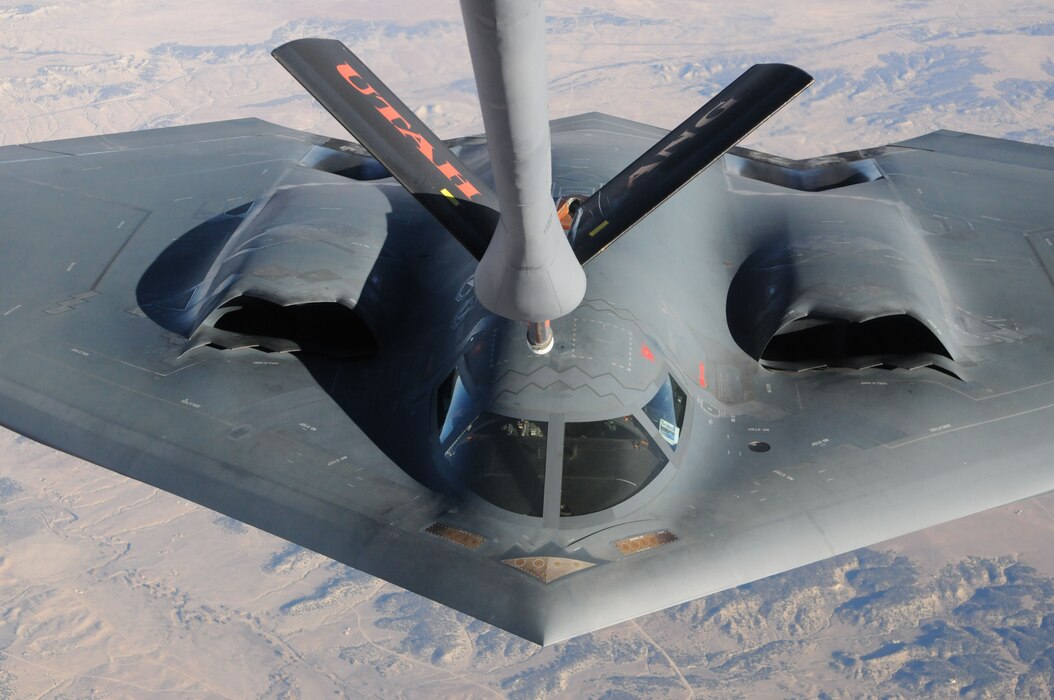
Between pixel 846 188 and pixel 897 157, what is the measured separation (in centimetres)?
211

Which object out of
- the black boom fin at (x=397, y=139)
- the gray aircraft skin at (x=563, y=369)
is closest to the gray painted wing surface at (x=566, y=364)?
the gray aircraft skin at (x=563, y=369)

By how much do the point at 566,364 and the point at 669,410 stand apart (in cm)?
161

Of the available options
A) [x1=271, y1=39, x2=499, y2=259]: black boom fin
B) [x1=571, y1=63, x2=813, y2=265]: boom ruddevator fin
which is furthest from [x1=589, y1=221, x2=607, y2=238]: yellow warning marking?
[x1=271, y1=39, x2=499, y2=259]: black boom fin

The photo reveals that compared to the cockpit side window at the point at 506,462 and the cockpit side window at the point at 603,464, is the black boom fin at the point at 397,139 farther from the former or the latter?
the cockpit side window at the point at 603,464

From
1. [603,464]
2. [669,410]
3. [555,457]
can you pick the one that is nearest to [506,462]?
[555,457]

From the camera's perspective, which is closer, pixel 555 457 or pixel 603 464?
pixel 555 457

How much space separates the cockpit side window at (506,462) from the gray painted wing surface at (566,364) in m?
0.17

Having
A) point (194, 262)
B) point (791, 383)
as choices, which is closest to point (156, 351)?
point (194, 262)

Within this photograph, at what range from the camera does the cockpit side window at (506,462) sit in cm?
1194

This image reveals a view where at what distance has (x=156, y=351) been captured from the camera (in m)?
15.6

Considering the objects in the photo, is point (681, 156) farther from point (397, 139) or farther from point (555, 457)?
point (555, 457)

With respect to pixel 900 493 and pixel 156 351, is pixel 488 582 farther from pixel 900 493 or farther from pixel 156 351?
pixel 156 351

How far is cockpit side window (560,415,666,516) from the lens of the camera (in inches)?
470

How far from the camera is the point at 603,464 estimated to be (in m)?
12.1
